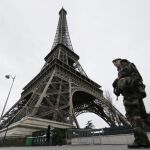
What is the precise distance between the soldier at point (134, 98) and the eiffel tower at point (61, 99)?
57.0ft

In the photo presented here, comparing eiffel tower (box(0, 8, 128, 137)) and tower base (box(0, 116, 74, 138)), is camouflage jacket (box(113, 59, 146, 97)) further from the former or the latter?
eiffel tower (box(0, 8, 128, 137))

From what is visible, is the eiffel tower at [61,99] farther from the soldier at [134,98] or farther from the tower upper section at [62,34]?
the soldier at [134,98]

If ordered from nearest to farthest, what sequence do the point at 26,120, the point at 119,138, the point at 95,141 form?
the point at 119,138 < the point at 95,141 < the point at 26,120

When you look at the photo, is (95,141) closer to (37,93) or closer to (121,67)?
(121,67)

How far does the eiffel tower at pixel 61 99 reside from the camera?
2259 centimetres

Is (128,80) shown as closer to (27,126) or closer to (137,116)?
(137,116)

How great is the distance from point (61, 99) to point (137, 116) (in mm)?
24635

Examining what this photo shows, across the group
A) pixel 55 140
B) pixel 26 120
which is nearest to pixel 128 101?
pixel 55 140

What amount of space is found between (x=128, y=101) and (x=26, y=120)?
1760 cm

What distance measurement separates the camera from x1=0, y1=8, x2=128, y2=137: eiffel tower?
2259 cm

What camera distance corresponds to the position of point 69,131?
1384 cm

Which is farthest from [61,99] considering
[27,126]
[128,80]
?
[128,80]

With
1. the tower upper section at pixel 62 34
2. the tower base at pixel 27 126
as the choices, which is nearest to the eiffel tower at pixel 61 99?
the tower base at pixel 27 126

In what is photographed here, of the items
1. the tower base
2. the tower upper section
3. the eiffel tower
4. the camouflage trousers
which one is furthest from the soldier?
the tower upper section
